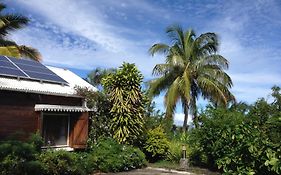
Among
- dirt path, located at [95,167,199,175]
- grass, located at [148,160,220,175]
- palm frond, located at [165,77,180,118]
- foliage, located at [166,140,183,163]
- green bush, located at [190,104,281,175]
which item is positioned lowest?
grass, located at [148,160,220,175]

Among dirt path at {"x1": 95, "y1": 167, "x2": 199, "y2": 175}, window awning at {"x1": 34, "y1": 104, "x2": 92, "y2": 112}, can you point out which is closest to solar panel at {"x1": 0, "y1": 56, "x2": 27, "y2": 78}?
window awning at {"x1": 34, "y1": 104, "x2": 92, "y2": 112}

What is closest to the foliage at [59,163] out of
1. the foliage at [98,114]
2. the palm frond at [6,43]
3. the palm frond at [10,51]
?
the foliage at [98,114]

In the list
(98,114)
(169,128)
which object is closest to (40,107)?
(98,114)

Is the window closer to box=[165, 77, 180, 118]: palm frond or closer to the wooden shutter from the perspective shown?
the wooden shutter

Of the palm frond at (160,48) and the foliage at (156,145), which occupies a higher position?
the palm frond at (160,48)

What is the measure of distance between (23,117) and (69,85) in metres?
3.88

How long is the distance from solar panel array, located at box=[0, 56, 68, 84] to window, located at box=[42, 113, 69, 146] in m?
1.85

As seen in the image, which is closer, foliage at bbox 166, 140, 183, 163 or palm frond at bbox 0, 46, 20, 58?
foliage at bbox 166, 140, 183, 163

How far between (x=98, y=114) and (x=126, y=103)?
5.35ft

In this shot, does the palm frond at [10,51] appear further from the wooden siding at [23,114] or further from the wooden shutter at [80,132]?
the wooden shutter at [80,132]

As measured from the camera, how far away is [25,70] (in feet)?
57.4

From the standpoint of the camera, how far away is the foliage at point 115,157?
1545cm

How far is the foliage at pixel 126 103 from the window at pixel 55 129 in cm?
232

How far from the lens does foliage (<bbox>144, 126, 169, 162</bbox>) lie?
1955cm
